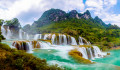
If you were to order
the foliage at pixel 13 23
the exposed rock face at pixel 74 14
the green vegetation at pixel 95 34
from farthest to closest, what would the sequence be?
the exposed rock face at pixel 74 14 → the foliage at pixel 13 23 → the green vegetation at pixel 95 34

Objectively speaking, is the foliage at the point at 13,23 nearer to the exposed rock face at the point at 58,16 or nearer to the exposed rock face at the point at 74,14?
the exposed rock face at the point at 58,16

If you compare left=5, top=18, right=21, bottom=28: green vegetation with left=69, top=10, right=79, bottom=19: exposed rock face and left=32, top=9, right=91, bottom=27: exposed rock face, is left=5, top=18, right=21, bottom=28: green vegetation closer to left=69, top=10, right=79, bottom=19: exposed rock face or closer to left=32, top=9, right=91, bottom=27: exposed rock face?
left=32, top=9, right=91, bottom=27: exposed rock face

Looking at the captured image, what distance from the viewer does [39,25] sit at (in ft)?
281

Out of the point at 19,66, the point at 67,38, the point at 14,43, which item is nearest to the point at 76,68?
the point at 19,66

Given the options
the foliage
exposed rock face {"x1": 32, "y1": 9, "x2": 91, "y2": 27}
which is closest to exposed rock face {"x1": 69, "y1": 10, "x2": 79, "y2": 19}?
exposed rock face {"x1": 32, "y1": 9, "x2": 91, "y2": 27}

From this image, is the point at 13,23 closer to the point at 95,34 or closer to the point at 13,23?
the point at 13,23

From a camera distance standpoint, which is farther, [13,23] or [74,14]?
[74,14]

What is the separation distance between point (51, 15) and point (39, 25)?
68.1 ft

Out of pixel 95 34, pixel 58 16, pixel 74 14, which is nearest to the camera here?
pixel 95 34

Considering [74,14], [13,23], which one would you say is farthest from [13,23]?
[74,14]

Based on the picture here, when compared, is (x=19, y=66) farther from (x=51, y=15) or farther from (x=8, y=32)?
(x=51, y=15)

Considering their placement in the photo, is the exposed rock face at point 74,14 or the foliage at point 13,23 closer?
the foliage at point 13,23

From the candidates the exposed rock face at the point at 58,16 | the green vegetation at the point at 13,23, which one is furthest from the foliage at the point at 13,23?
the exposed rock face at the point at 58,16

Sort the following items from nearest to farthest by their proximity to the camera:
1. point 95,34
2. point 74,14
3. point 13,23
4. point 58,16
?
point 13,23, point 95,34, point 58,16, point 74,14
